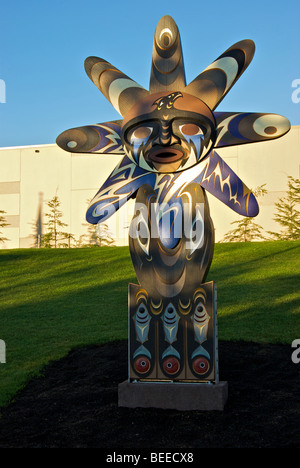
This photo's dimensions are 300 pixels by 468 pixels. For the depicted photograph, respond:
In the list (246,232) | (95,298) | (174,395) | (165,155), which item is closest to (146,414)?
(174,395)

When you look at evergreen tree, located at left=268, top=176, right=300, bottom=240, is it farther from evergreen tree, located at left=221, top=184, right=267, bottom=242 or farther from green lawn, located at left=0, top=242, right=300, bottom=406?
green lawn, located at left=0, top=242, right=300, bottom=406

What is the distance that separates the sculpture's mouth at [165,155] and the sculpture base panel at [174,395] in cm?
252

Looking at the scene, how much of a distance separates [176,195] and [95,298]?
6293 millimetres

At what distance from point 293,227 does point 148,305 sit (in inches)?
735

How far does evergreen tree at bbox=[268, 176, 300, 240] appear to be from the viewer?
913 inches

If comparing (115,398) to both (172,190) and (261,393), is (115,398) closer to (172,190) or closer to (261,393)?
(261,393)

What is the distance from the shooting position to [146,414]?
5.41 meters

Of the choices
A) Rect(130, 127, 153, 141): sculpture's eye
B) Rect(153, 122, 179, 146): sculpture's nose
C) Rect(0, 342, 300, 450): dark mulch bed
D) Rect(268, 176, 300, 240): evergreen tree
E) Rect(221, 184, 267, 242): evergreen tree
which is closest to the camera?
Rect(0, 342, 300, 450): dark mulch bed

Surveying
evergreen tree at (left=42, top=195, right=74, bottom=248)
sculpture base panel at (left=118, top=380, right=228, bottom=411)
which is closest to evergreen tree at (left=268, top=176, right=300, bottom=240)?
evergreen tree at (left=42, top=195, right=74, bottom=248)

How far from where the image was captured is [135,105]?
614cm

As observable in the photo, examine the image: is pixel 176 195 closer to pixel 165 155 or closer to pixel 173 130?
pixel 165 155

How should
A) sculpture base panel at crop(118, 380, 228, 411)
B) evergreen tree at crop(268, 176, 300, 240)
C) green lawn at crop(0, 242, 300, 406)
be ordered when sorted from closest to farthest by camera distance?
sculpture base panel at crop(118, 380, 228, 411) < green lawn at crop(0, 242, 300, 406) < evergreen tree at crop(268, 176, 300, 240)

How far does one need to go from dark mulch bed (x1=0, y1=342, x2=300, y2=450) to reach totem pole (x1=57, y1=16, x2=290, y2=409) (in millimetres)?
382

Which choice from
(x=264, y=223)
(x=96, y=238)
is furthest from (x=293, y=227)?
(x=96, y=238)
